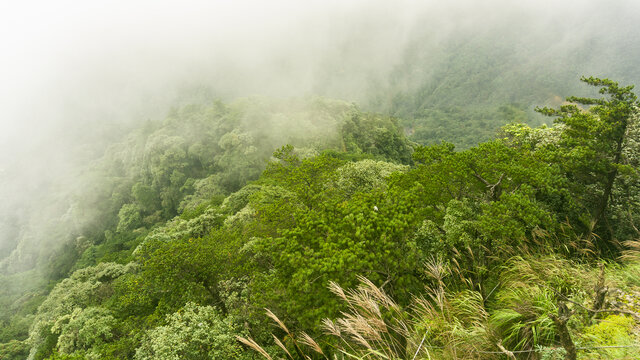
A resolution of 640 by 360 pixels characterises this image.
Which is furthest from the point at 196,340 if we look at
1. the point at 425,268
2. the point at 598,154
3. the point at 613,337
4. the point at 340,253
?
the point at 598,154

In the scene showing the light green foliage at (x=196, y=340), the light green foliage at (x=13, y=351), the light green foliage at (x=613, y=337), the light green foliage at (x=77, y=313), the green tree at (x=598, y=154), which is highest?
the green tree at (x=598, y=154)

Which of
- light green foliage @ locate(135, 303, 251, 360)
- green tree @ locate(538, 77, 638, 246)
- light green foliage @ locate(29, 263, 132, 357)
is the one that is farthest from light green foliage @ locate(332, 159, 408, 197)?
light green foliage @ locate(29, 263, 132, 357)

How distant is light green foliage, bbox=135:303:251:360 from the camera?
36.6 ft

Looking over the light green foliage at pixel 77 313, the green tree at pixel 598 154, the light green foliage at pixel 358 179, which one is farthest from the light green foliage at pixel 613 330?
the light green foliage at pixel 77 313

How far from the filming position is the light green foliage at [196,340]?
36.6 feet

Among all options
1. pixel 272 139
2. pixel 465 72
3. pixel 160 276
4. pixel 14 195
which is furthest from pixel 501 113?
pixel 14 195

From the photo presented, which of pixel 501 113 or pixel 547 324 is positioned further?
pixel 501 113

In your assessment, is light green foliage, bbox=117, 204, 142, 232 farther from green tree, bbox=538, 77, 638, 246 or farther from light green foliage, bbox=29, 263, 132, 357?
green tree, bbox=538, 77, 638, 246

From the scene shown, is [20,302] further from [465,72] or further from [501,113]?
[465,72]

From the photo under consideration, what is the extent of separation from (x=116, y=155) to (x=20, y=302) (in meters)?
55.3

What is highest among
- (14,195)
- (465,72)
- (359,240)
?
(465,72)

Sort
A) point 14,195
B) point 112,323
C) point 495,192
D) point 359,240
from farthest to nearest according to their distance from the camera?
point 14,195, point 112,323, point 495,192, point 359,240

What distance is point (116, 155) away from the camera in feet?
325

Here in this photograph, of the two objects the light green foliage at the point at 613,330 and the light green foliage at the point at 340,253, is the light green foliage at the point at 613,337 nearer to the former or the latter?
the light green foliage at the point at 613,330
